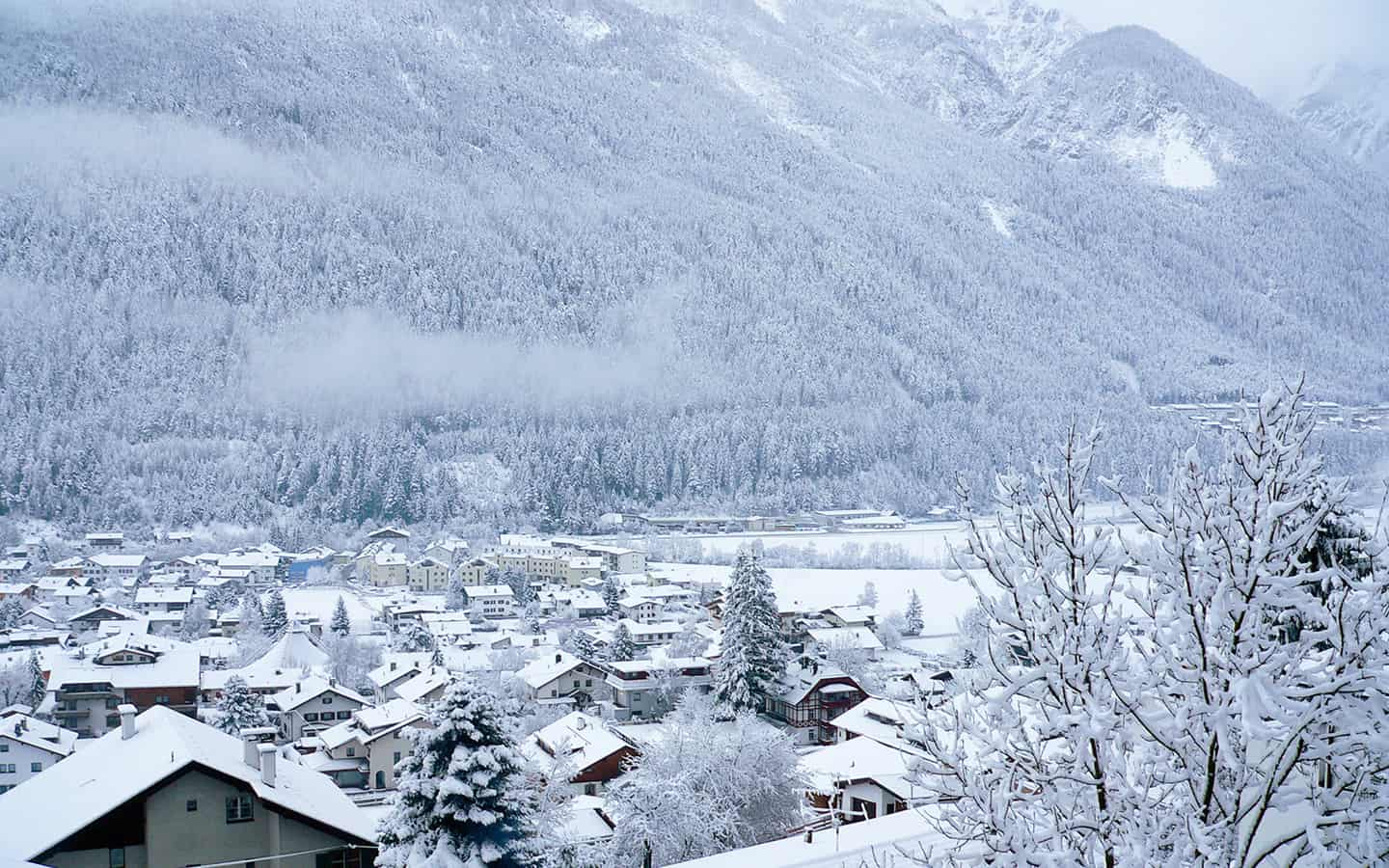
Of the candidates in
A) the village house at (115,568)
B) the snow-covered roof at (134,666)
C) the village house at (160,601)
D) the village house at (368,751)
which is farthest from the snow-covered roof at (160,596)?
the village house at (368,751)

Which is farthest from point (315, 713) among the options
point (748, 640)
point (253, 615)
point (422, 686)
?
point (253, 615)

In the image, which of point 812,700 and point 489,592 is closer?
point 812,700

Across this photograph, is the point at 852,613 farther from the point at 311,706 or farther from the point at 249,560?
the point at 249,560

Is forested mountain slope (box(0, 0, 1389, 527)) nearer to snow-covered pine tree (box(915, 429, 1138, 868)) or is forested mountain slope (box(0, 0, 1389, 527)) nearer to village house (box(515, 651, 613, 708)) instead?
village house (box(515, 651, 613, 708))

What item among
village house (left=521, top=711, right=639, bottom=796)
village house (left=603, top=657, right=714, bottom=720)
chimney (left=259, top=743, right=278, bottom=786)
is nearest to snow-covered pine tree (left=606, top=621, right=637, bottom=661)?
village house (left=603, top=657, right=714, bottom=720)

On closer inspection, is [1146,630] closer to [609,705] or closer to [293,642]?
[609,705]

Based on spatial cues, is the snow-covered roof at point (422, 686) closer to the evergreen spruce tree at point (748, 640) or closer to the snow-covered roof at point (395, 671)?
the snow-covered roof at point (395, 671)

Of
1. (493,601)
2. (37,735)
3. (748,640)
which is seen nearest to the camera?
(37,735)
